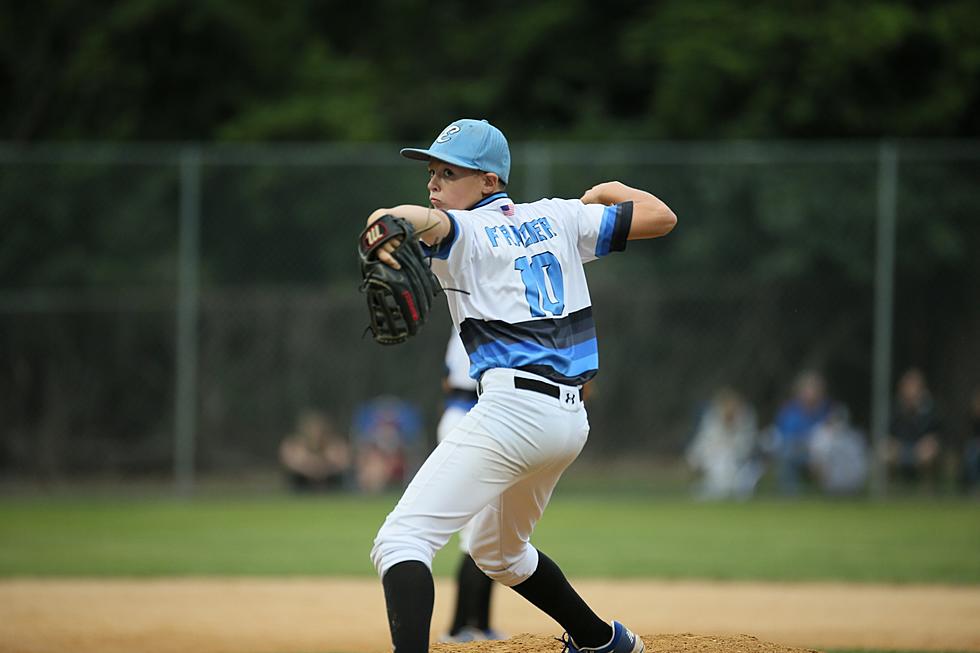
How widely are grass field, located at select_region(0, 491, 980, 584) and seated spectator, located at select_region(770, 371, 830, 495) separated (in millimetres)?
363

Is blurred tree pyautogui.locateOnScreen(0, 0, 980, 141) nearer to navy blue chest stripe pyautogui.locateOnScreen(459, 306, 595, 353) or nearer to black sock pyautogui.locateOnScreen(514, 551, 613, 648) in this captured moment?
black sock pyautogui.locateOnScreen(514, 551, 613, 648)

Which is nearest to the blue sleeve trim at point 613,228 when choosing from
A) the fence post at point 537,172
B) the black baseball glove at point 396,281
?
the black baseball glove at point 396,281

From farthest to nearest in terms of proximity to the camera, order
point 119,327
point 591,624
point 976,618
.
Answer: point 119,327 → point 976,618 → point 591,624

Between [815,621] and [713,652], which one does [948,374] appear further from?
[713,652]

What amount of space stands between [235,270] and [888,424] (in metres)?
7.32

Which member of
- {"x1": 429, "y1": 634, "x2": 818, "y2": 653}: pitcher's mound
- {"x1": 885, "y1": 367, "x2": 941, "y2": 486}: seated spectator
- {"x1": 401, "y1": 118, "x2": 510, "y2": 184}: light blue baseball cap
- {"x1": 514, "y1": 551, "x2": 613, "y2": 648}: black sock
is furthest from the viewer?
{"x1": 885, "y1": 367, "x2": 941, "y2": 486}: seated spectator

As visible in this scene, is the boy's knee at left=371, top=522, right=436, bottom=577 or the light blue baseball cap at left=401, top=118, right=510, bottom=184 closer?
the boy's knee at left=371, top=522, right=436, bottom=577

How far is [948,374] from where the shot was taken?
45.5 feet

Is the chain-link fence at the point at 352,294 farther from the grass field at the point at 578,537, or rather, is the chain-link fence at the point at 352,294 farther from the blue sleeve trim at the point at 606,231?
the blue sleeve trim at the point at 606,231

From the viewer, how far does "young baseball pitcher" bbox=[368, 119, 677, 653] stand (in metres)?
4.18

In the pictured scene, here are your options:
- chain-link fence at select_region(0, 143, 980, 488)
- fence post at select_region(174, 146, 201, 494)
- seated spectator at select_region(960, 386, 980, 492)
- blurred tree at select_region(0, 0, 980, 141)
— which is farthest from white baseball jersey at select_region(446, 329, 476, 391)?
blurred tree at select_region(0, 0, 980, 141)

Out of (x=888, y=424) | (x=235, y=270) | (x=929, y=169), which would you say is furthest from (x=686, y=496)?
(x=235, y=270)

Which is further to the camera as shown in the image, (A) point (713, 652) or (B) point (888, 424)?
(B) point (888, 424)

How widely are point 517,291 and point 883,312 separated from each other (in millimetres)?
10165
